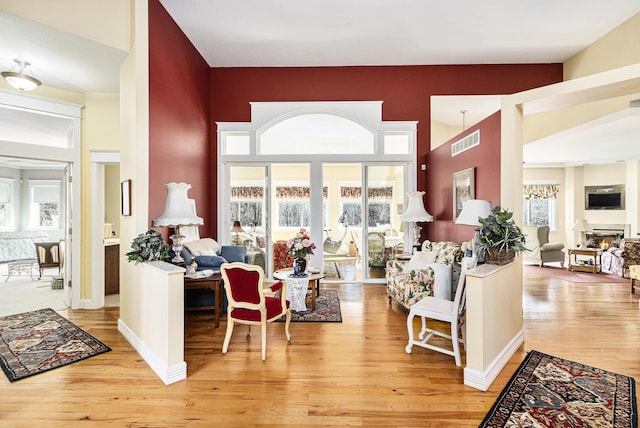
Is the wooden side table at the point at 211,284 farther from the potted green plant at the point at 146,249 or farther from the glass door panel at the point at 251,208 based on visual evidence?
the glass door panel at the point at 251,208

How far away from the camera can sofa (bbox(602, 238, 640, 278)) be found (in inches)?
242

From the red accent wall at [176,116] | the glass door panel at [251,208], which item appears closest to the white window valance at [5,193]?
the red accent wall at [176,116]

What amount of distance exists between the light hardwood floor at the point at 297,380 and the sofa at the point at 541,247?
402 cm

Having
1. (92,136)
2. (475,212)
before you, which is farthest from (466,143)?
(92,136)

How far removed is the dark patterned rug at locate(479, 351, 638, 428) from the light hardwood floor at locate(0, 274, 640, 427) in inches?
4.4

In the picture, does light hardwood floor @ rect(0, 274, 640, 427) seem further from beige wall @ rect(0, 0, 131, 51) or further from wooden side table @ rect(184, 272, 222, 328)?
beige wall @ rect(0, 0, 131, 51)

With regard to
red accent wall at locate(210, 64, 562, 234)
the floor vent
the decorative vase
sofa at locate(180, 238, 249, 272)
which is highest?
red accent wall at locate(210, 64, 562, 234)

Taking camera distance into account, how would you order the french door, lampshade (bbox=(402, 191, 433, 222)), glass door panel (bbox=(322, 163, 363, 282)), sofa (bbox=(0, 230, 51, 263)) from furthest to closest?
sofa (bbox=(0, 230, 51, 263)) < glass door panel (bbox=(322, 163, 363, 282)) < the french door < lampshade (bbox=(402, 191, 433, 222))

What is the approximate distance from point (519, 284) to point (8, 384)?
4.97m

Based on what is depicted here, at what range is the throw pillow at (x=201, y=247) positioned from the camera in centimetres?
441

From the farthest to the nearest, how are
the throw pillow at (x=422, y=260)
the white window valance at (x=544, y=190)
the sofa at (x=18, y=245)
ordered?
the white window valance at (x=544, y=190) < the sofa at (x=18, y=245) < the throw pillow at (x=422, y=260)

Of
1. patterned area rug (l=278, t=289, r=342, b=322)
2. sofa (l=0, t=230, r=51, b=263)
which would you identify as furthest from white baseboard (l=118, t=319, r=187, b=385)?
sofa (l=0, t=230, r=51, b=263)

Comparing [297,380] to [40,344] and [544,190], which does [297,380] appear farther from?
[544,190]

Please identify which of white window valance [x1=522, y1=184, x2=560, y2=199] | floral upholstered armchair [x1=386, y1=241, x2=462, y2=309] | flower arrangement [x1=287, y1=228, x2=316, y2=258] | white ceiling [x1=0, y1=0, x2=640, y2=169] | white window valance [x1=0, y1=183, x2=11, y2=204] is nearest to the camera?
white ceiling [x1=0, y1=0, x2=640, y2=169]
